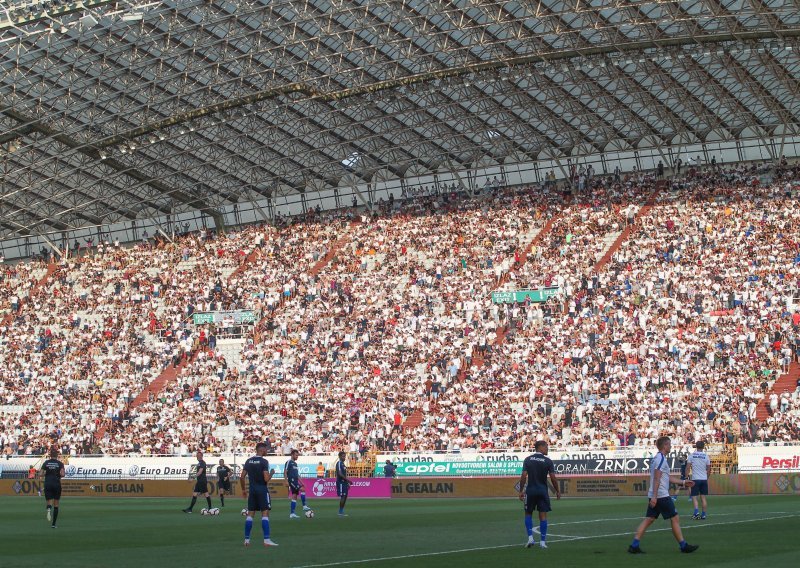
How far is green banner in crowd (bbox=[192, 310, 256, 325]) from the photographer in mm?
60844

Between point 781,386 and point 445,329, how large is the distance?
16.1 m

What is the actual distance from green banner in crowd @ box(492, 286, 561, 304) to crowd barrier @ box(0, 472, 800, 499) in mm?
16149

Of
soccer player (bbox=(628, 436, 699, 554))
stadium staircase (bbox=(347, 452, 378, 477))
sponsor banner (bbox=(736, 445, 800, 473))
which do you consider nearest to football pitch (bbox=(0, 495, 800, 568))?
soccer player (bbox=(628, 436, 699, 554))

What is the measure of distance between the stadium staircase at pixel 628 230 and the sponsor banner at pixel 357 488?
19.4 metres

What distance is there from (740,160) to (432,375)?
24.1 meters

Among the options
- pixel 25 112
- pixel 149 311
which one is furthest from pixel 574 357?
pixel 25 112

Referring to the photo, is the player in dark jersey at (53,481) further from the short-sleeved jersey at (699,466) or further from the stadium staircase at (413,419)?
the stadium staircase at (413,419)

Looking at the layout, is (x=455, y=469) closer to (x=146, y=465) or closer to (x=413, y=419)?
(x=413, y=419)

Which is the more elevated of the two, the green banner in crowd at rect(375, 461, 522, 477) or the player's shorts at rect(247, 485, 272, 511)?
the green banner in crowd at rect(375, 461, 522, 477)

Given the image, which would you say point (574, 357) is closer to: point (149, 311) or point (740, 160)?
point (740, 160)

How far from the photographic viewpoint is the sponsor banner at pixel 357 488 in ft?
133

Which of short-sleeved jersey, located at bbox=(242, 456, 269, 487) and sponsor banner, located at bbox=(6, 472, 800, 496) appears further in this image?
sponsor banner, located at bbox=(6, 472, 800, 496)

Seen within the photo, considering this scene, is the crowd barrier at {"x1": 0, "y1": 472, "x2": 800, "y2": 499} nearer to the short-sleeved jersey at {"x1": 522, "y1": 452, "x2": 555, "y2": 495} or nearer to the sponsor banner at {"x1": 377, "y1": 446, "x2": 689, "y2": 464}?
the sponsor banner at {"x1": 377, "y1": 446, "x2": 689, "y2": 464}

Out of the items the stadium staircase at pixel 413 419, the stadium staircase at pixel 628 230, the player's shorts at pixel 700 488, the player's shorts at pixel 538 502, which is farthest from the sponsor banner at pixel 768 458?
the player's shorts at pixel 538 502
